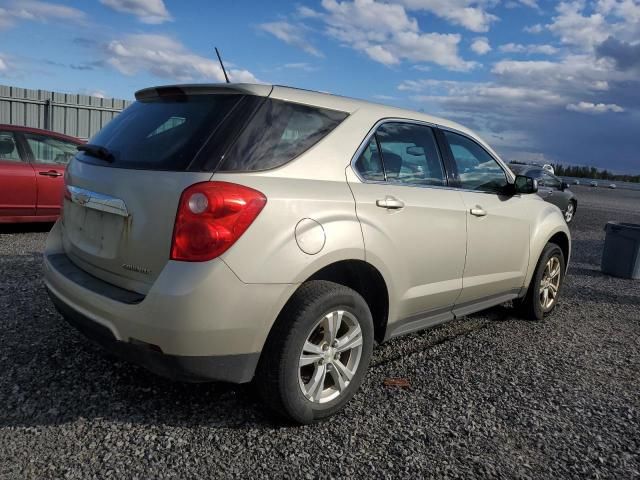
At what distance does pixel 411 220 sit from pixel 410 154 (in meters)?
0.54

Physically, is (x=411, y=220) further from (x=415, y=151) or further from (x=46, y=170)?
(x=46, y=170)

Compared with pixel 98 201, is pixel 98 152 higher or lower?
higher

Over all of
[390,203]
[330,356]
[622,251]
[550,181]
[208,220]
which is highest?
[550,181]

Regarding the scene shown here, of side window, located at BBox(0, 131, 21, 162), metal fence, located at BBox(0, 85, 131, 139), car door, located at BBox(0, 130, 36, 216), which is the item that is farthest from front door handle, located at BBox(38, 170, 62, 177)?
metal fence, located at BBox(0, 85, 131, 139)

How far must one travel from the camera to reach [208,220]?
2.51 m

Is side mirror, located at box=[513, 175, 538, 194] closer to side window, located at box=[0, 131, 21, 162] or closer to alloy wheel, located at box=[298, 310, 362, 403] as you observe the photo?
alloy wheel, located at box=[298, 310, 362, 403]

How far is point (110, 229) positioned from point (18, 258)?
13.8 ft

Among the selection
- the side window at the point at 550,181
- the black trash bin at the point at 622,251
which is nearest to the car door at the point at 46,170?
the black trash bin at the point at 622,251

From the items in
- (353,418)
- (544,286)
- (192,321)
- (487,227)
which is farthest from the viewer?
(544,286)

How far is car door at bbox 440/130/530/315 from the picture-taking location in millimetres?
4059

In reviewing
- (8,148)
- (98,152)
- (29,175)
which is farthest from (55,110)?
(98,152)

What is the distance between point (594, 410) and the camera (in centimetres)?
345

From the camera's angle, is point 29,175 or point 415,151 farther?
point 29,175

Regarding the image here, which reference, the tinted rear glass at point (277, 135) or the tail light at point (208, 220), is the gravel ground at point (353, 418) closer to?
the tail light at point (208, 220)
